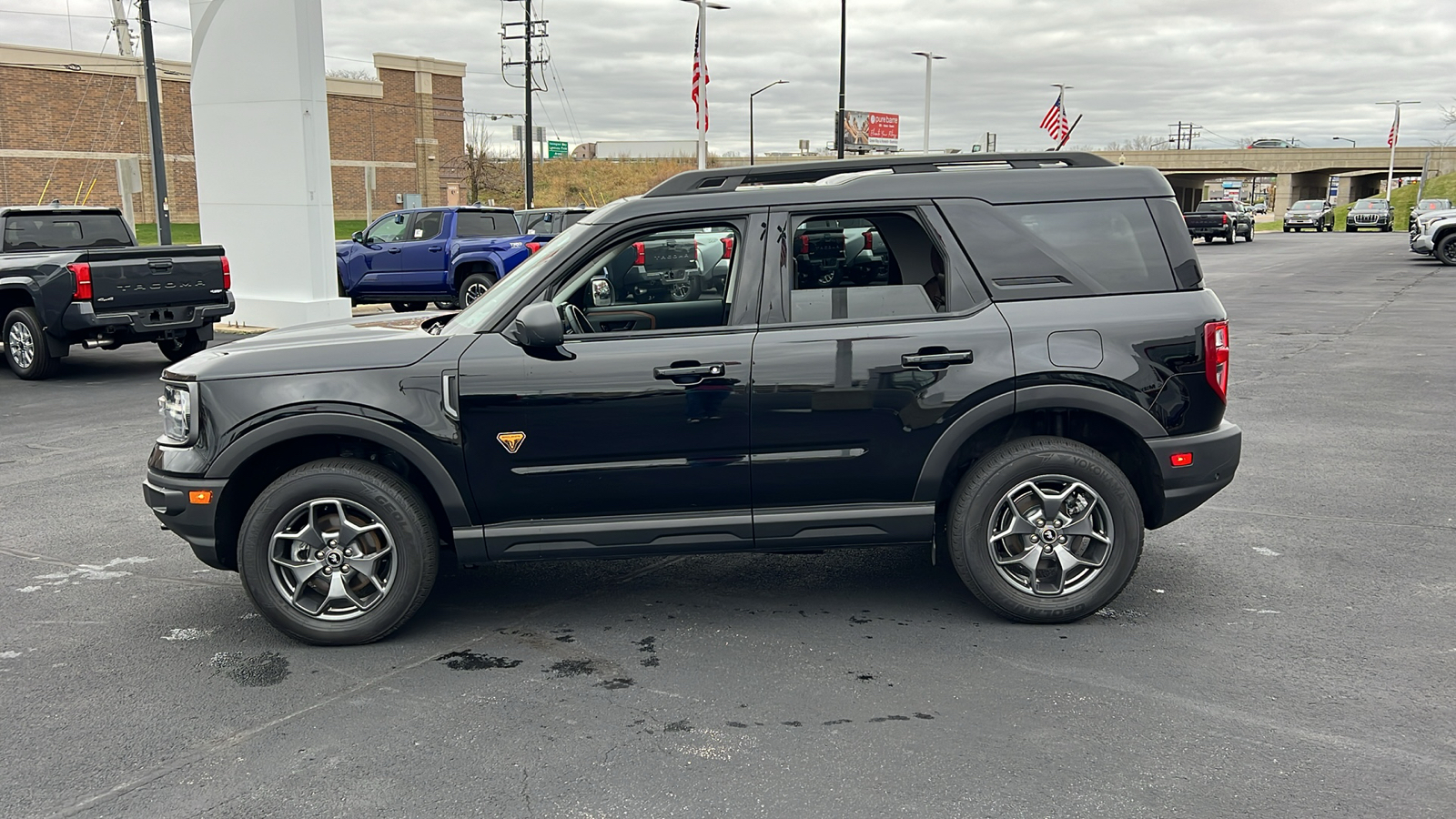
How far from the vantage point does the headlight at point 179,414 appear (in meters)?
4.66

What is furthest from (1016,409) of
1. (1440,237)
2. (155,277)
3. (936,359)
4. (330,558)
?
(1440,237)

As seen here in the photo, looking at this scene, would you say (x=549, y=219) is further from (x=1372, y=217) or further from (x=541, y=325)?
(x=1372, y=217)

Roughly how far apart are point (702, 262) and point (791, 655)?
5.91 ft

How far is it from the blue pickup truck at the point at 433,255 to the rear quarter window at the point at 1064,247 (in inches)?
558

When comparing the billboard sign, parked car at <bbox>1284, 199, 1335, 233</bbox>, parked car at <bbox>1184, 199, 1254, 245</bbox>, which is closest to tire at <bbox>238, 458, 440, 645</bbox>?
parked car at <bbox>1184, 199, 1254, 245</bbox>

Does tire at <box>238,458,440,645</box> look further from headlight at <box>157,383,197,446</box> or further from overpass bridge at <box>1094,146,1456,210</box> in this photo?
overpass bridge at <box>1094,146,1456,210</box>

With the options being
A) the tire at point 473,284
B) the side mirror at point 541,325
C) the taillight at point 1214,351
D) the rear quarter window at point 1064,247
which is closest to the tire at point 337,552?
the side mirror at point 541,325

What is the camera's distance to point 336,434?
459 cm

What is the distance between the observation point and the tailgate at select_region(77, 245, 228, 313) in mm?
11547

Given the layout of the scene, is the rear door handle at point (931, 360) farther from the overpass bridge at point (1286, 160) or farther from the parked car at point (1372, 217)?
the overpass bridge at point (1286, 160)

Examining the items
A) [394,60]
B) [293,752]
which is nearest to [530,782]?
[293,752]

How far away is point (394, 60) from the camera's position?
217ft

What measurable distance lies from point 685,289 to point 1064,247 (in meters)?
1.70

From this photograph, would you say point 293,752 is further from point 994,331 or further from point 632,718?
point 994,331
